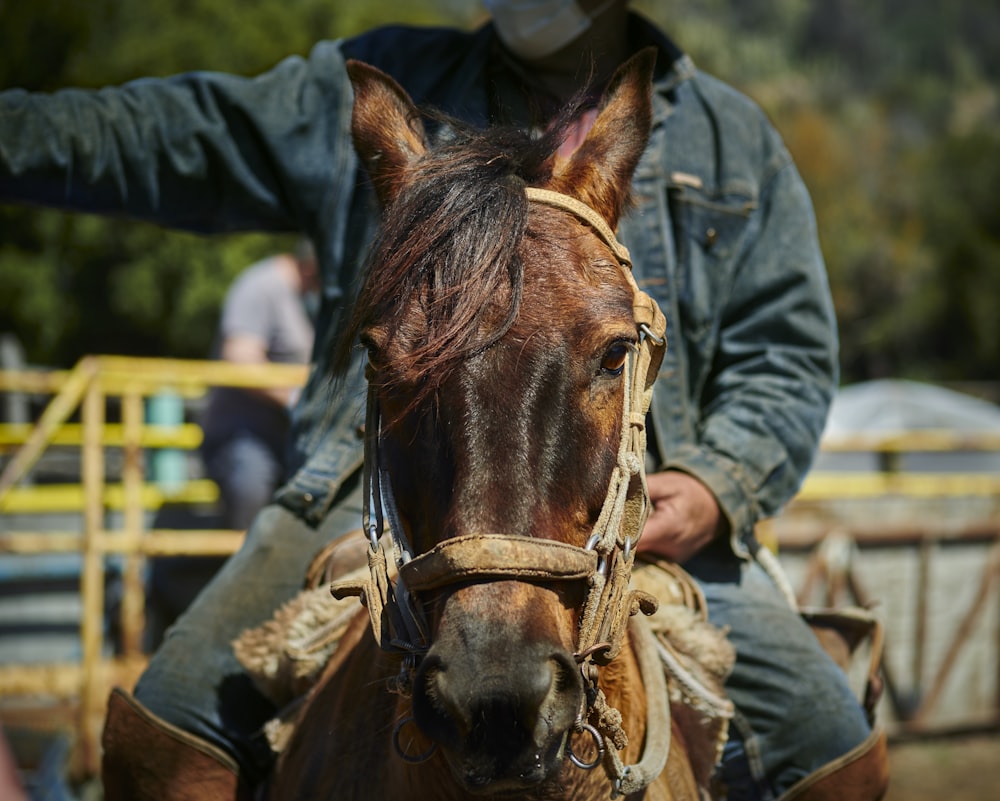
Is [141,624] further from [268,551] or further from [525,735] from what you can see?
[525,735]

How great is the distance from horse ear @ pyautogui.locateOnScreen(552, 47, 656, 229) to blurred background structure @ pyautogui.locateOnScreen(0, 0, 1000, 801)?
13.1 ft

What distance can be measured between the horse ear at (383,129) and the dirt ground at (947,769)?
666 centimetres

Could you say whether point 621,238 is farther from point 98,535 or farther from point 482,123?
point 98,535

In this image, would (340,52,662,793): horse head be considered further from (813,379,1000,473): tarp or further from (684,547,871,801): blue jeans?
(813,379,1000,473): tarp

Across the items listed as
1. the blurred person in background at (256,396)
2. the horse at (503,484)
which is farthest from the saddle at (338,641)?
the blurred person in background at (256,396)

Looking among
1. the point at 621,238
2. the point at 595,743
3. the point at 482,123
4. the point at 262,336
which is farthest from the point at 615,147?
the point at 262,336

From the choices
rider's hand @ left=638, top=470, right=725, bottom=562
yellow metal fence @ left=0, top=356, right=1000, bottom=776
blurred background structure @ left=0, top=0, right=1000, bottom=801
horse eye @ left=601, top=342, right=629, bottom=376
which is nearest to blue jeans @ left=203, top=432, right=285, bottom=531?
yellow metal fence @ left=0, top=356, right=1000, bottom=776

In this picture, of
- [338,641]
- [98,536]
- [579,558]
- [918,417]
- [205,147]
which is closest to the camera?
[579,558]

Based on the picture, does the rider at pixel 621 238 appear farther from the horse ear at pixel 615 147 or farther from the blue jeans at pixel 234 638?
the horse ear at pixel 615 147

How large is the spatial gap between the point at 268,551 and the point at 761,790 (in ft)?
4.40

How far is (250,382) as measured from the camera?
20.7 ft

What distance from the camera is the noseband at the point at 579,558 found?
1689 millimetres

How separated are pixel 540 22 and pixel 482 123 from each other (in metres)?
0.31

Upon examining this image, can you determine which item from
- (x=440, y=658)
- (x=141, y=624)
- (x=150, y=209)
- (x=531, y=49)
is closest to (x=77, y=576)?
(x=141, y=624)
